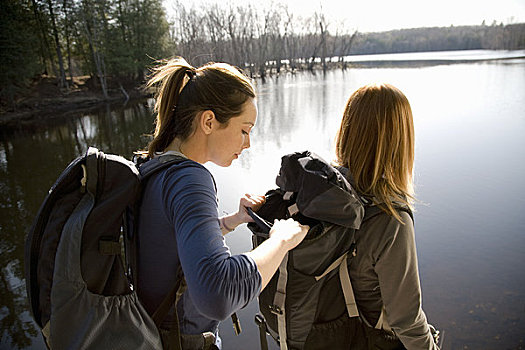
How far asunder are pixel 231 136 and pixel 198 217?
1.51ft

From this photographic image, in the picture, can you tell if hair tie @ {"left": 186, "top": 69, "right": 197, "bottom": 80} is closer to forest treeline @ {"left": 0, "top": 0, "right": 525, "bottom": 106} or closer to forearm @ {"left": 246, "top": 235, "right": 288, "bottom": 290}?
forearm @ {"left": 246, "top": 235, "right": 288, "bottom": 290}

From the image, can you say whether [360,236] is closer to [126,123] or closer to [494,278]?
[494,278]

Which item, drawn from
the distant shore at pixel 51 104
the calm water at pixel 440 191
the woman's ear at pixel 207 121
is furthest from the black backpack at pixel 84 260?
the distant shore at pixel 51 104

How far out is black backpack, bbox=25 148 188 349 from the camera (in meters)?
0.89

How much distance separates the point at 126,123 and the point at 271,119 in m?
6.53

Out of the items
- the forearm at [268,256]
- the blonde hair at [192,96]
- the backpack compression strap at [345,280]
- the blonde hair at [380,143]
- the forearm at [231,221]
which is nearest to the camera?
the forearm at [268,256]

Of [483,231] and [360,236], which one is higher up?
[360,236]

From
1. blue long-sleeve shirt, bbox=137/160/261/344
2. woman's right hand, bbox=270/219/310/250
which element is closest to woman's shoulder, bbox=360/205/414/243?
woman's right hand, bbox=270/219/310/250

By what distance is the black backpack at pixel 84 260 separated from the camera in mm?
888

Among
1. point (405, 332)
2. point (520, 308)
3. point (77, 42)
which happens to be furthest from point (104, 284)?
point (77, 42)

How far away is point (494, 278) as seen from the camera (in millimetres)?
3930

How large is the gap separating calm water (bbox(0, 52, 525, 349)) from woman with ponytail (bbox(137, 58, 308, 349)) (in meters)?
0.71

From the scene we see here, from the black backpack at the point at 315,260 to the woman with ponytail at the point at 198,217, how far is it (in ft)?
0.36

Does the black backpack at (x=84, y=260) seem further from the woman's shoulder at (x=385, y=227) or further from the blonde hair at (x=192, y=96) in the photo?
the woman's shoulder at (x=385, y=227)
